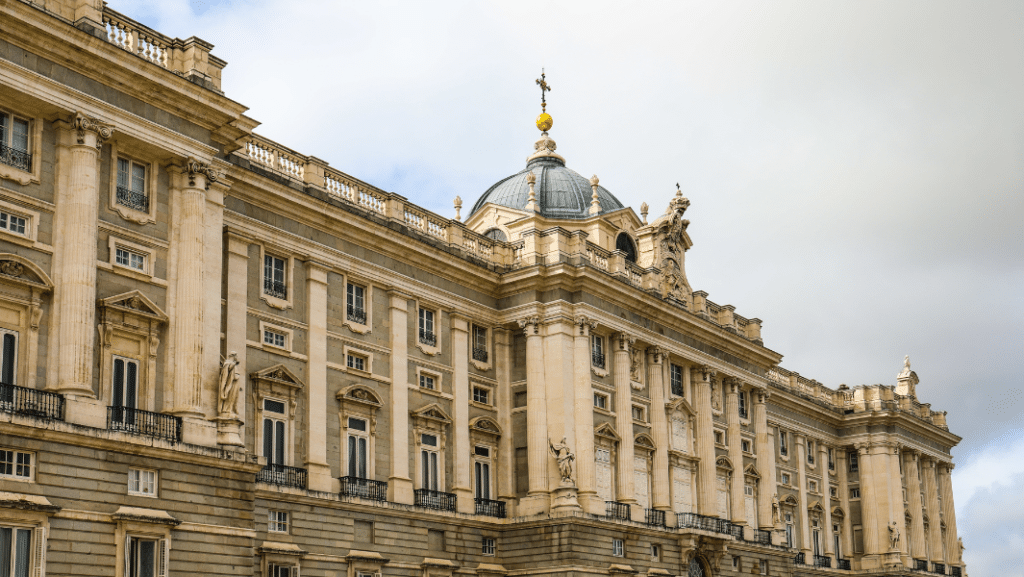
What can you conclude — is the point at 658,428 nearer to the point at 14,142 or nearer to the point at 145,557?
the point at 145,557

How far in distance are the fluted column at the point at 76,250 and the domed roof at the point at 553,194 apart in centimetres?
3251

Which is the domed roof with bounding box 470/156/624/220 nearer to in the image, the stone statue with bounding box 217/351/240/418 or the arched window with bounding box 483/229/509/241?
the arched window with bounding box 483/229/509/241

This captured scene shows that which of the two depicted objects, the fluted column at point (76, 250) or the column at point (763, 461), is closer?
the fluted column at point (76, 250)

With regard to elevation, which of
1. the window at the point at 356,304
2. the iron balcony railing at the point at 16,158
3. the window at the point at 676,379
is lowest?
the window at the point at 676,379

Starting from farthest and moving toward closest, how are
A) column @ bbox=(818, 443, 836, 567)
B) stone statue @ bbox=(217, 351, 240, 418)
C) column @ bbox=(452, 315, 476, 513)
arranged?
column @ bbox=(818, 443, 836, 567)
column @ bbox=(452, 315, 476, 513)
stone statue @ bbox=(217, 351, 240, 418)

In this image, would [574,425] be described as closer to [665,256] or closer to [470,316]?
[470,316]

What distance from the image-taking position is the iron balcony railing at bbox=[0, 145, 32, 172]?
30.3 meters

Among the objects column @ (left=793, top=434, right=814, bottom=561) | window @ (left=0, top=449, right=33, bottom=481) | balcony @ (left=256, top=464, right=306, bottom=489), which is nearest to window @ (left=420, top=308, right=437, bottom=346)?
balcony @ (left=256, top=464, right=306, bottom=489)

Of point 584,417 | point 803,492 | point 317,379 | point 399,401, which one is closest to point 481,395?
point 584,417

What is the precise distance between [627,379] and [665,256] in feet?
28.1

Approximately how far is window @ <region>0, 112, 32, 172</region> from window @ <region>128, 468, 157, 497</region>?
27.4 ft

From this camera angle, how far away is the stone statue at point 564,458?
47.1m

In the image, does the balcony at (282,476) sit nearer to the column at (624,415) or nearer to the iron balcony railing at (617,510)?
Result: the iron balcony railing at (617,510)

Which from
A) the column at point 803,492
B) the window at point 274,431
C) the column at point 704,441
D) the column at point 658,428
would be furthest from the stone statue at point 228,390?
the column at point 803,492
